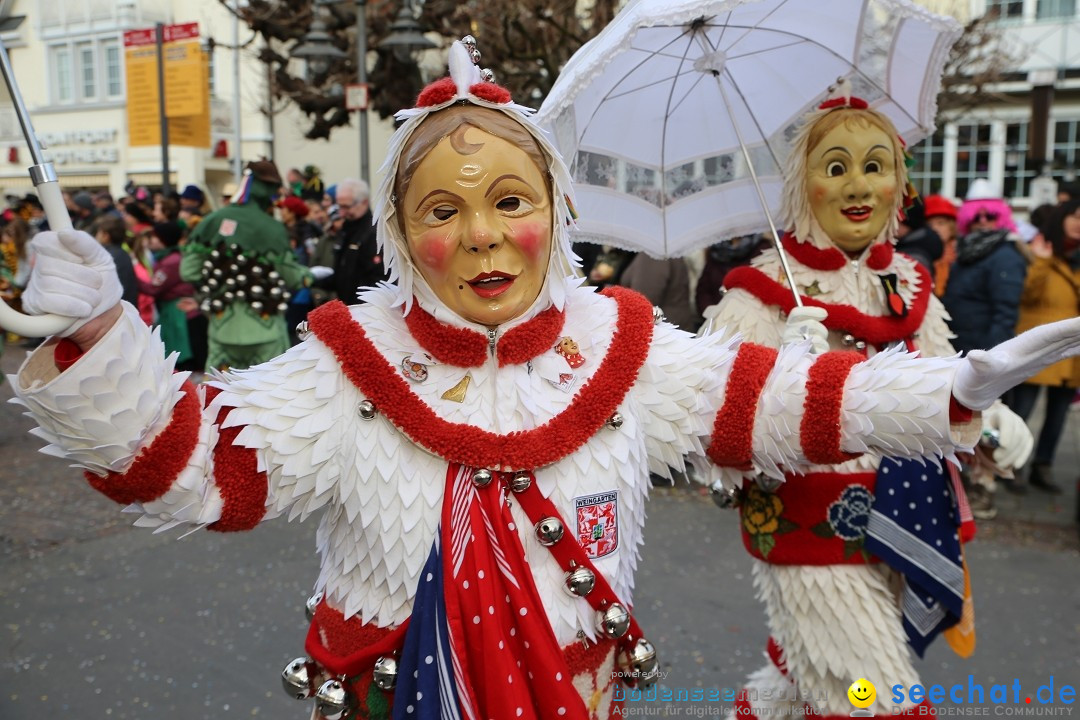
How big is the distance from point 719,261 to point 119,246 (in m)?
4.51

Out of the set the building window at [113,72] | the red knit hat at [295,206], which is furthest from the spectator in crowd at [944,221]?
the building window at [113,72]

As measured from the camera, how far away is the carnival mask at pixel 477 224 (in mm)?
1731

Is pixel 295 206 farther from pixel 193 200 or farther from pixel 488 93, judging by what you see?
pixel 488 93

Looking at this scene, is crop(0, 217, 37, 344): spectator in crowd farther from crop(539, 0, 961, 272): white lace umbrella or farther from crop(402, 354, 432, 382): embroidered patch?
crop(402, 354, 432, 382): embroidered patch

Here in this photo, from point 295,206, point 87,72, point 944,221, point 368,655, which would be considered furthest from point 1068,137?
point 87,72

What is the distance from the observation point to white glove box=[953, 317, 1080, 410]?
1.50 meters

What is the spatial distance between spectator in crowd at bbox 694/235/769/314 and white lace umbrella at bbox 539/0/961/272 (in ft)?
9.28

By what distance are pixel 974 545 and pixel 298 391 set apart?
4.30 metres

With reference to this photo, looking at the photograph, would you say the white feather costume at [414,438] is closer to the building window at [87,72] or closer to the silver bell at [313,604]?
the silver bell at [313,604]

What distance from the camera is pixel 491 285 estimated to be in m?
1.77

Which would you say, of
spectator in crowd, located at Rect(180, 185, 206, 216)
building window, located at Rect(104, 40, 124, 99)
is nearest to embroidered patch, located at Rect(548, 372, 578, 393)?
spectator in crowd, located at Rect(180, 185, 206, 216)

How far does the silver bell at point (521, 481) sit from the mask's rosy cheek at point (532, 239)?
40 centimetres

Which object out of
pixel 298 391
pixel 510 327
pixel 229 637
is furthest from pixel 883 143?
pixel 229 637

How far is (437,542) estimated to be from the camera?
5.53 feet
